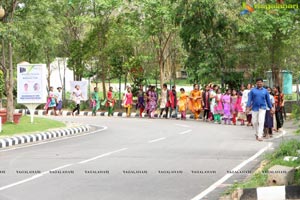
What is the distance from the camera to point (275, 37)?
3438 centimetres

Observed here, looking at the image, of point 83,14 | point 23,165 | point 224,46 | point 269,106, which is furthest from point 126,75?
point 23,165

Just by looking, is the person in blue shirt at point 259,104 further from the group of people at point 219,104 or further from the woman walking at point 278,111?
the woman walking at point 278,111

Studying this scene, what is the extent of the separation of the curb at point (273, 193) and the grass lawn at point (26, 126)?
13630 mm

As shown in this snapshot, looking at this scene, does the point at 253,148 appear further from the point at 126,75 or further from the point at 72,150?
the point at 126,75

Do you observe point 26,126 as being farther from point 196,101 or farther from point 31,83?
point 196,101

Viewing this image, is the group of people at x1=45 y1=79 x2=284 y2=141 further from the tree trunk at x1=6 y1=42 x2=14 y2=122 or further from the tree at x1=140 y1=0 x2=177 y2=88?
the tree trunk at x1=6 y1=42 x2=14 y2=122

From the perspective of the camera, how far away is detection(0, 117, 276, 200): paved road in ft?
35.1

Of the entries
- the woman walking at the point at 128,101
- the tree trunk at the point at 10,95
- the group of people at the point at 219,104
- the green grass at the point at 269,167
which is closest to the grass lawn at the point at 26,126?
the tree trunk at the point at 10,95

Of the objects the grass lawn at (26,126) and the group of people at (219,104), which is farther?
the grass lawn at (26,126)

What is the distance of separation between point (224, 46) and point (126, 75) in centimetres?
925

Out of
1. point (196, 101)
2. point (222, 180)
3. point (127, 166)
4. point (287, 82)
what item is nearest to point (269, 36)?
point (196, 101)

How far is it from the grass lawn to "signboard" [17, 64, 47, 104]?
0.91 m

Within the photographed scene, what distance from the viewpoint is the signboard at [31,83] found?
89.7 feet

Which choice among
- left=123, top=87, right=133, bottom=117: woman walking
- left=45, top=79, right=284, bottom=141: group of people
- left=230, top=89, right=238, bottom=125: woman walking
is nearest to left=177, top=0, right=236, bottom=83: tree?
left=45, top=79, right=284, bottom=141: group of people
